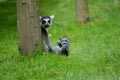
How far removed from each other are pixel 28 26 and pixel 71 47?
6211 mm

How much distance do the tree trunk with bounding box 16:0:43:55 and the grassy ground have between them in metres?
0.36

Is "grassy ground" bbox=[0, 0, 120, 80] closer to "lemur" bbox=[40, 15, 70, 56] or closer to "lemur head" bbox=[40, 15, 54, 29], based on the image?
"lemur" bbox=[40, 15, 70, 56]

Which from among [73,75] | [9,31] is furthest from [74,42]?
[73,75]

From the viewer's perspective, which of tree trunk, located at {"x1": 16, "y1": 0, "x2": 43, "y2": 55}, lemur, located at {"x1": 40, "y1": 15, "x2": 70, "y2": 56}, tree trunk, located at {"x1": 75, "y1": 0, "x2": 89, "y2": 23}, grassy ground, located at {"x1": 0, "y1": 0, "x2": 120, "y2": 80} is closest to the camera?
grassy ground, located at {"x1": 0, "y1": 0, "x2": 120, "y2": 80}

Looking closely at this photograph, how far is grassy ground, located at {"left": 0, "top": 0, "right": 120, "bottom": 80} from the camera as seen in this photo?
28.4 ft

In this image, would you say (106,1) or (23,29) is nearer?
(23,29)

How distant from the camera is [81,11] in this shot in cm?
2045

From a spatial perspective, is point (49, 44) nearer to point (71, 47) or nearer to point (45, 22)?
point (45, 22)

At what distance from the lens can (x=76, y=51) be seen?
15.0m

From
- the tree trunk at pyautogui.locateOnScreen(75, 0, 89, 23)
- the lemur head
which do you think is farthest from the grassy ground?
the lemur head

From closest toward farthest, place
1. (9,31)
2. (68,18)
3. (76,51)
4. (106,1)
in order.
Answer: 1. (76,51)
2. (9,31)
3. (68,18)
4. (106,1)

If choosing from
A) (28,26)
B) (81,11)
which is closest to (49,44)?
(28,26)

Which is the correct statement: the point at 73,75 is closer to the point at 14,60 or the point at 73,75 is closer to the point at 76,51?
the point at 14,60

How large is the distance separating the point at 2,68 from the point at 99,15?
41.3 feet
